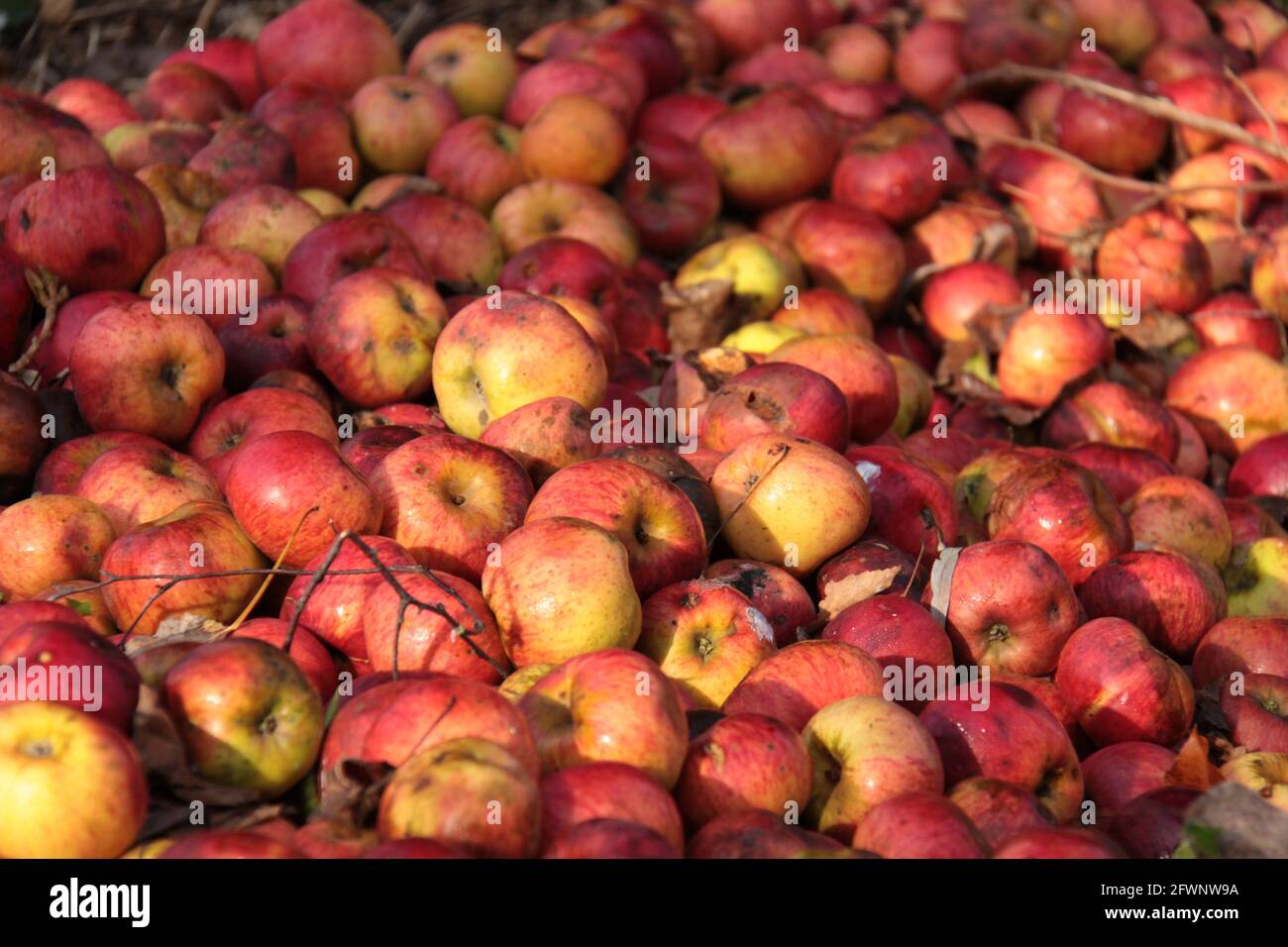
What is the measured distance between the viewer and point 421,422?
13.8ft

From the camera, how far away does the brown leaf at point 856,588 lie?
356 cm

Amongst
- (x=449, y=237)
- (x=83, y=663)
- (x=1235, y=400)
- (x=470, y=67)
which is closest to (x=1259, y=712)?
(x=1235, y=400)

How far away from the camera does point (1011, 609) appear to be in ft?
11.3

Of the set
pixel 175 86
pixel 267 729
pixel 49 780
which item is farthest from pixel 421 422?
pixel 175 86

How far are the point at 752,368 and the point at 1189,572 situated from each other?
1.36 m

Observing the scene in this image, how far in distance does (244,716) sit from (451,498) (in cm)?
107

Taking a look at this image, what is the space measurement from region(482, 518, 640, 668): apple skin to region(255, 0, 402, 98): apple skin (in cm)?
388

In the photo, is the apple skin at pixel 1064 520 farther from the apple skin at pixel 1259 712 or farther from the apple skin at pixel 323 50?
the apple skin at pixel 323 50

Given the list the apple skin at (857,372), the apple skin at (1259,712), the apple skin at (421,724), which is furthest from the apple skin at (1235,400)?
the apple skin at (421,724)

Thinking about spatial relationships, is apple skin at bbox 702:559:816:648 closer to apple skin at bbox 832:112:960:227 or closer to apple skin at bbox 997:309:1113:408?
apple skin at bbox 997:309:1113:408

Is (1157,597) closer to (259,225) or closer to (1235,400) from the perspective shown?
(1235,400)

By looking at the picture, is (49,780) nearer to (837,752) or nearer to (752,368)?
(837,752)
